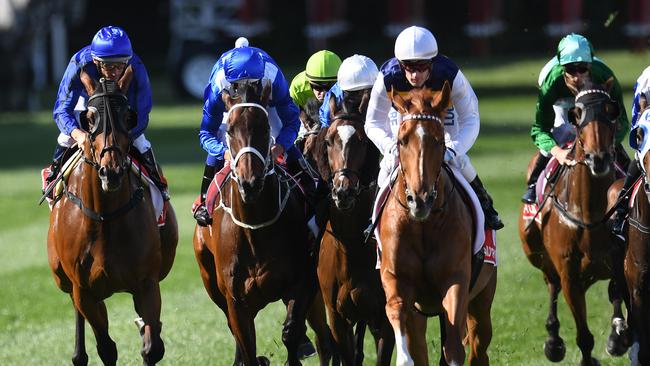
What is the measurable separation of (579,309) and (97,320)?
→ 3463 mm

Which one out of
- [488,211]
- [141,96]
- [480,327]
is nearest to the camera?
[488,211]

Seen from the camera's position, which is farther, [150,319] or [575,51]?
[575,51]

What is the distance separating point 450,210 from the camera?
8703mm

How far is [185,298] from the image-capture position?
48.8 ft

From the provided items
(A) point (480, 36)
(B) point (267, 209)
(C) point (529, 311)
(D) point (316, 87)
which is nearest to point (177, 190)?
(C) point (529, 311)

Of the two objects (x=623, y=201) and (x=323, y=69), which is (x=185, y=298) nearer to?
(x=323, y=69)

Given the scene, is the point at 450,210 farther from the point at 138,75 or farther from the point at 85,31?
the point at 85,31

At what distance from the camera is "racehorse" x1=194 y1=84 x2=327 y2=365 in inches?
368

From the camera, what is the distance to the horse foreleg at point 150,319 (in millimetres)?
9852

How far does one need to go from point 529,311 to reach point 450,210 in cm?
500

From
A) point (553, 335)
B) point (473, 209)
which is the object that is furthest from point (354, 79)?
point (553, 335)

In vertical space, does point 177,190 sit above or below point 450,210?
below

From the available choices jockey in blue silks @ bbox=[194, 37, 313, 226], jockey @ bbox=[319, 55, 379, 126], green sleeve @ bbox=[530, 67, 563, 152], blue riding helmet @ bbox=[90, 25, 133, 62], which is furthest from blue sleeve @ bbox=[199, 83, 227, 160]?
green sleeve @ bbox=[530, 67, 563, 152]

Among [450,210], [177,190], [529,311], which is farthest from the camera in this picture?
[177,190]
